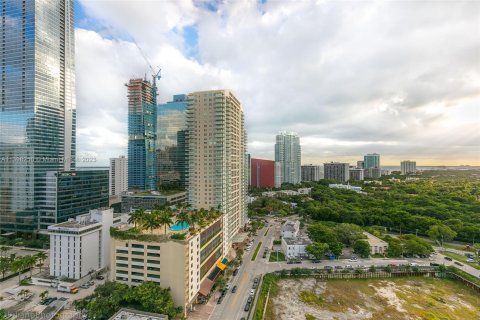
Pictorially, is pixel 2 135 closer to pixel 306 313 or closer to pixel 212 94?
pixel 212 94

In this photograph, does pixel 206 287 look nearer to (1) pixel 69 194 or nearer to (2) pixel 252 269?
(2) pixel 252 269

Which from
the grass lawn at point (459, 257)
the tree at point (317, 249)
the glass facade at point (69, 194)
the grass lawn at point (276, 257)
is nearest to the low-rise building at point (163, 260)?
the grass lawn at point (276, 257)

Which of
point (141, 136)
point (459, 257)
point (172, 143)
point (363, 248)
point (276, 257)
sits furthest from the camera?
point (141, 136)

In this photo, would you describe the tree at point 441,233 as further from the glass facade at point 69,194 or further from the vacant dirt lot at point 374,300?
the glass facade at point 69,194

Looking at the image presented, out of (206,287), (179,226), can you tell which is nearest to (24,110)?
(179,226)

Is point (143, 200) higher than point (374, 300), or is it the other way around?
point (143, 200)

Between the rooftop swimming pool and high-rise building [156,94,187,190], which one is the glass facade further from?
the rooftop swimming pool

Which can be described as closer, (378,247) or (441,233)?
(378,247)

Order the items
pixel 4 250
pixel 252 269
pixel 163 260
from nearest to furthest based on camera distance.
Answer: pixel 163 260 < pixel 252 269 < pixel 4 250

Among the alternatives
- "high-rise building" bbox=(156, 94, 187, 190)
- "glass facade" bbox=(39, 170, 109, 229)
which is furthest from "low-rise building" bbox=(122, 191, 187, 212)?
"high-rise building" bbox=(156, 94, 187, 190)
